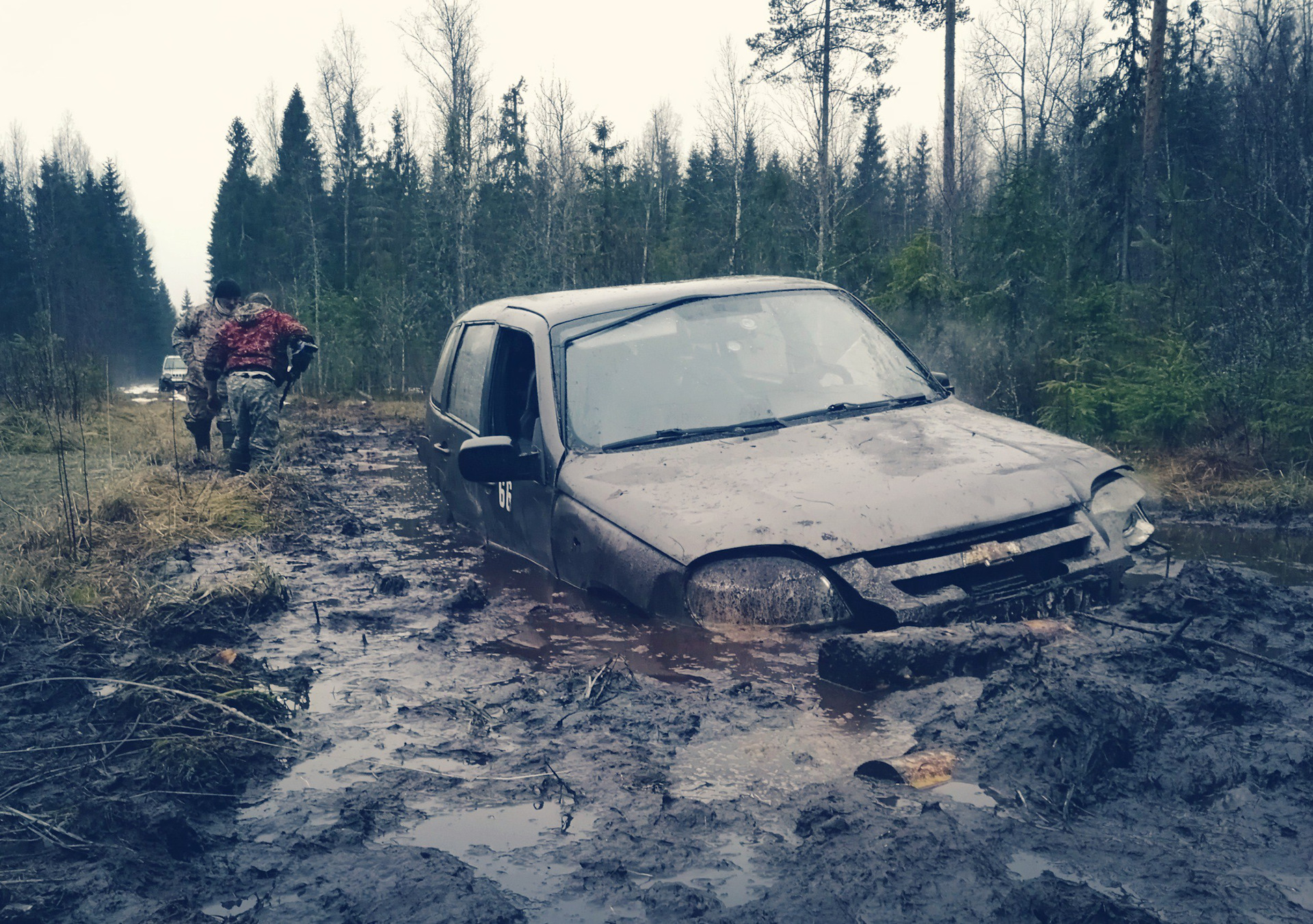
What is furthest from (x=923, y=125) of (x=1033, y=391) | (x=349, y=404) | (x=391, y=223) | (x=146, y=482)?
(x=146, y=482)

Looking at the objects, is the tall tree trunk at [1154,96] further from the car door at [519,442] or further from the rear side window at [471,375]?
the car door at [519,442]

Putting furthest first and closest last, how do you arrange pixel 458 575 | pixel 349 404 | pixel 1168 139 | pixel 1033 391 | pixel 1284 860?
1. pixel 1168 139
2. pixel 349 404
3. pixel 1033 391
4. pixel 458 575
5. pixel 1284 860

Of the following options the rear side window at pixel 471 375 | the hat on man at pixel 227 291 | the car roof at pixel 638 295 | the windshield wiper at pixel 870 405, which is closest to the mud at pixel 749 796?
the windshield wiper at pixel 870 405

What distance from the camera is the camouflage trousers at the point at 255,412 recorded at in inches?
388

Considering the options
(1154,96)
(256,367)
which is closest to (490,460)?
(256,367)

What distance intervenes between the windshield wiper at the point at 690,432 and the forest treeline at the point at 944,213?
6.94 m

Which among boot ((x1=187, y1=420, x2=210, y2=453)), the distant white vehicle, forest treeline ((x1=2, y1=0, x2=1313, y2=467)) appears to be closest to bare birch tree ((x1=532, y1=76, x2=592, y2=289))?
forest treeline ((x1=2, y1=0, x2=1313, y2=467))

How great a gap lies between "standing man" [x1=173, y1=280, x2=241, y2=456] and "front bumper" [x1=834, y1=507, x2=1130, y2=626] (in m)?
8.67

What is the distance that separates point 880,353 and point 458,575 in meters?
2.49

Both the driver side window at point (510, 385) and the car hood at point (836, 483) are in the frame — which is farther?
the driver side window at point (510, 385)

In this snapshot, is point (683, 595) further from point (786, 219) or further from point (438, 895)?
point (786, 219)

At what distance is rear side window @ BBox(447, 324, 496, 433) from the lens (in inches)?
216

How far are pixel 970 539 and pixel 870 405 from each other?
1.28m

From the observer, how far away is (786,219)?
27.1 meters
